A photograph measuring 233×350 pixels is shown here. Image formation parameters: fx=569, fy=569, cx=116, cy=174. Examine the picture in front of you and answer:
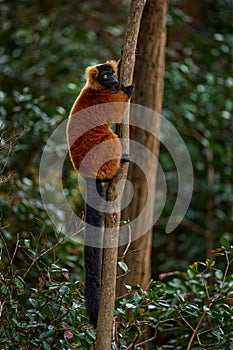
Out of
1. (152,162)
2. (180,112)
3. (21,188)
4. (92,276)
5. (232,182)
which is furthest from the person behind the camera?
(232,182)

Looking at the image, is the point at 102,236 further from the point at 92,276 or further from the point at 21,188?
the point at 21,188

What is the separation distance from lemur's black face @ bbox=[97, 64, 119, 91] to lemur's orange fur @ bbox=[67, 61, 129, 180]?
0.02 metres

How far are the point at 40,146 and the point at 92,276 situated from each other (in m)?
2.37

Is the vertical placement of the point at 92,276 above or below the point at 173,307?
above

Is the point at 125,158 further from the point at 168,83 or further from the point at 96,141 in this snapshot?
the point at 168,83

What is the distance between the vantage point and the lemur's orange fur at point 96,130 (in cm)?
310

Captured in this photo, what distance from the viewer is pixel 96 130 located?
3221 millimetres

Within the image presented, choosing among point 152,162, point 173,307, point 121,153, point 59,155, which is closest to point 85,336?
point 173,307

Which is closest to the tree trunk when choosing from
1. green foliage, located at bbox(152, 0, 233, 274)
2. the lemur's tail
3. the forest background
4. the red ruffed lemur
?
the red ruffed lemur

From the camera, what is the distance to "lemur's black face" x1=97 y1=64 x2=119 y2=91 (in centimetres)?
319

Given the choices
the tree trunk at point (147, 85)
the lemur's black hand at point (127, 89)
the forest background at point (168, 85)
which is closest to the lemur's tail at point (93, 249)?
the lemur's black hand at point (127, 89)

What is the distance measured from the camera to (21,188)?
14.5 ft

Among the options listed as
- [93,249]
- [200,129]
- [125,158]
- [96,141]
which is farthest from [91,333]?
[200,129]

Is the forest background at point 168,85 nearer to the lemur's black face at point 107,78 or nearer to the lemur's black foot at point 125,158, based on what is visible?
the lemur's black face at point 107,78
